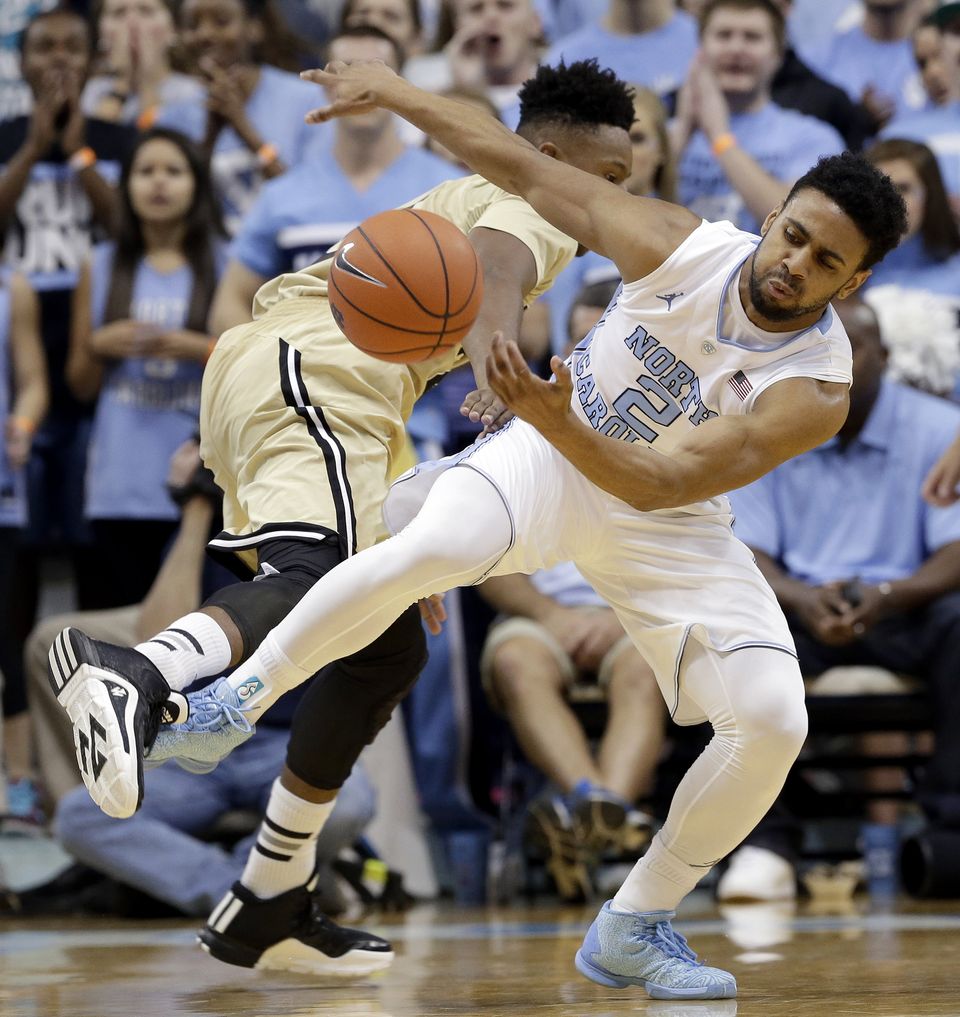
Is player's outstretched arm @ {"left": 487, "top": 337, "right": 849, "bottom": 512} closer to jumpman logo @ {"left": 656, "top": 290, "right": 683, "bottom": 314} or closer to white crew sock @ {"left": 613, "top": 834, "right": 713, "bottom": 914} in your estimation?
jumpman logo @ {"left": 656, "top": 290, "right": 683, "bottom": 314}

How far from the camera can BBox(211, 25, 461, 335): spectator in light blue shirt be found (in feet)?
22.6

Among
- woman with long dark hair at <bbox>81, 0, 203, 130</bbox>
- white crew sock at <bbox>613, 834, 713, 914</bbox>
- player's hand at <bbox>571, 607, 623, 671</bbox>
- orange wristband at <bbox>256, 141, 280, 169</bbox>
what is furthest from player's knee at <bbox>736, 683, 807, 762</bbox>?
woman with long dark hair at <bbox>81, 0, 203, 130</bbox>


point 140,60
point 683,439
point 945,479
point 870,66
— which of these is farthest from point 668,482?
point 140,60

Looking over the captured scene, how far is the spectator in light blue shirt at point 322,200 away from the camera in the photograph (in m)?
6.89

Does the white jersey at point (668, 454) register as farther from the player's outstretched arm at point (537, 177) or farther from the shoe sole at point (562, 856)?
the shoe sole at point (562, 856)

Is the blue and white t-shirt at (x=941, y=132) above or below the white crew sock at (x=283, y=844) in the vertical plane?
above

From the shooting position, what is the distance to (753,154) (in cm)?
745

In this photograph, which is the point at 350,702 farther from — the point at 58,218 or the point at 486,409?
the point at 58,218

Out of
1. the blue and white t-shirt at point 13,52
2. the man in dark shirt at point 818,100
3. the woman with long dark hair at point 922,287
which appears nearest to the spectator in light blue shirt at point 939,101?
the man in dark shirt at point 818,100

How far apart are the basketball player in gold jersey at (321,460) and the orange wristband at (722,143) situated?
2953 millimetres

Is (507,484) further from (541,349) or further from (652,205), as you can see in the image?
(541,349)

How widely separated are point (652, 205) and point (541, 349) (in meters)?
3.30

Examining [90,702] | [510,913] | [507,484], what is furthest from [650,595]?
[510,913]

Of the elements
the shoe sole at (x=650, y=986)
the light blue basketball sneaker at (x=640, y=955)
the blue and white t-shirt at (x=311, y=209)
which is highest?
the blue and white t-shirt at (x=311, y=209)
